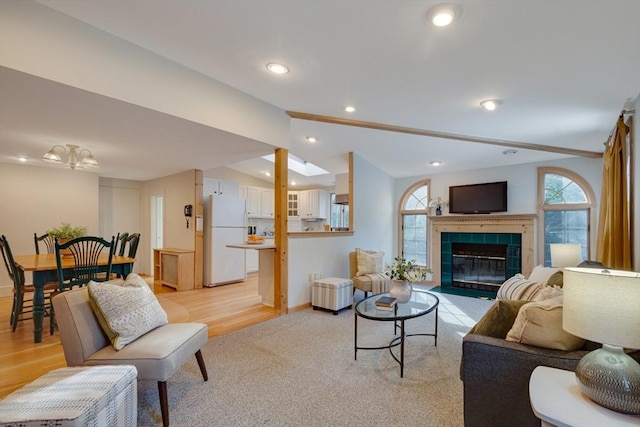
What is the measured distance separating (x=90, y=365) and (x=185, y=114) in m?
2.09

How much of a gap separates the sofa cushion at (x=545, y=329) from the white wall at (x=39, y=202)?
269 inches

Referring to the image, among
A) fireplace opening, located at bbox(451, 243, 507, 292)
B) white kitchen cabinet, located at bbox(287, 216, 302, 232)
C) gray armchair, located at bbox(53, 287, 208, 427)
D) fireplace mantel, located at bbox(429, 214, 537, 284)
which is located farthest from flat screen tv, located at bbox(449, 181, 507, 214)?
gray armchair, located at bbox(53, 287, 208, 427)

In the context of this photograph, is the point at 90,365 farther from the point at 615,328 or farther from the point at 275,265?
the point at 615,328

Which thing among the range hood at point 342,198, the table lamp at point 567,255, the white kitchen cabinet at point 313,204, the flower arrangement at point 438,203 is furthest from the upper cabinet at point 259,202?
the table lamp at point 567,255

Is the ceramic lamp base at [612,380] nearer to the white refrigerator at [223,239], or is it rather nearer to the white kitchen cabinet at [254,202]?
the white refrigerator at [223,239]

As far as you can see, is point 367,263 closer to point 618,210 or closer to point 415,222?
point 415,222

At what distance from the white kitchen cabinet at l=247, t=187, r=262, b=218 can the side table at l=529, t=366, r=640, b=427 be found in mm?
6476

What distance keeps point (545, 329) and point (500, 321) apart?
0.27 meters

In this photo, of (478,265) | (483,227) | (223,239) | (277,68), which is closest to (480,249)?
(478,265)

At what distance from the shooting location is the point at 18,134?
3391mm

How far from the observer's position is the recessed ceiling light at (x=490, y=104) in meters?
3.02

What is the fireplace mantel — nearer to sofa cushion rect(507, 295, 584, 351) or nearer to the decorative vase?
the decorative vase

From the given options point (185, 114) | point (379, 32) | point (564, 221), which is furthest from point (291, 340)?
point (564, 221)

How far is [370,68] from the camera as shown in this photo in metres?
2.61
